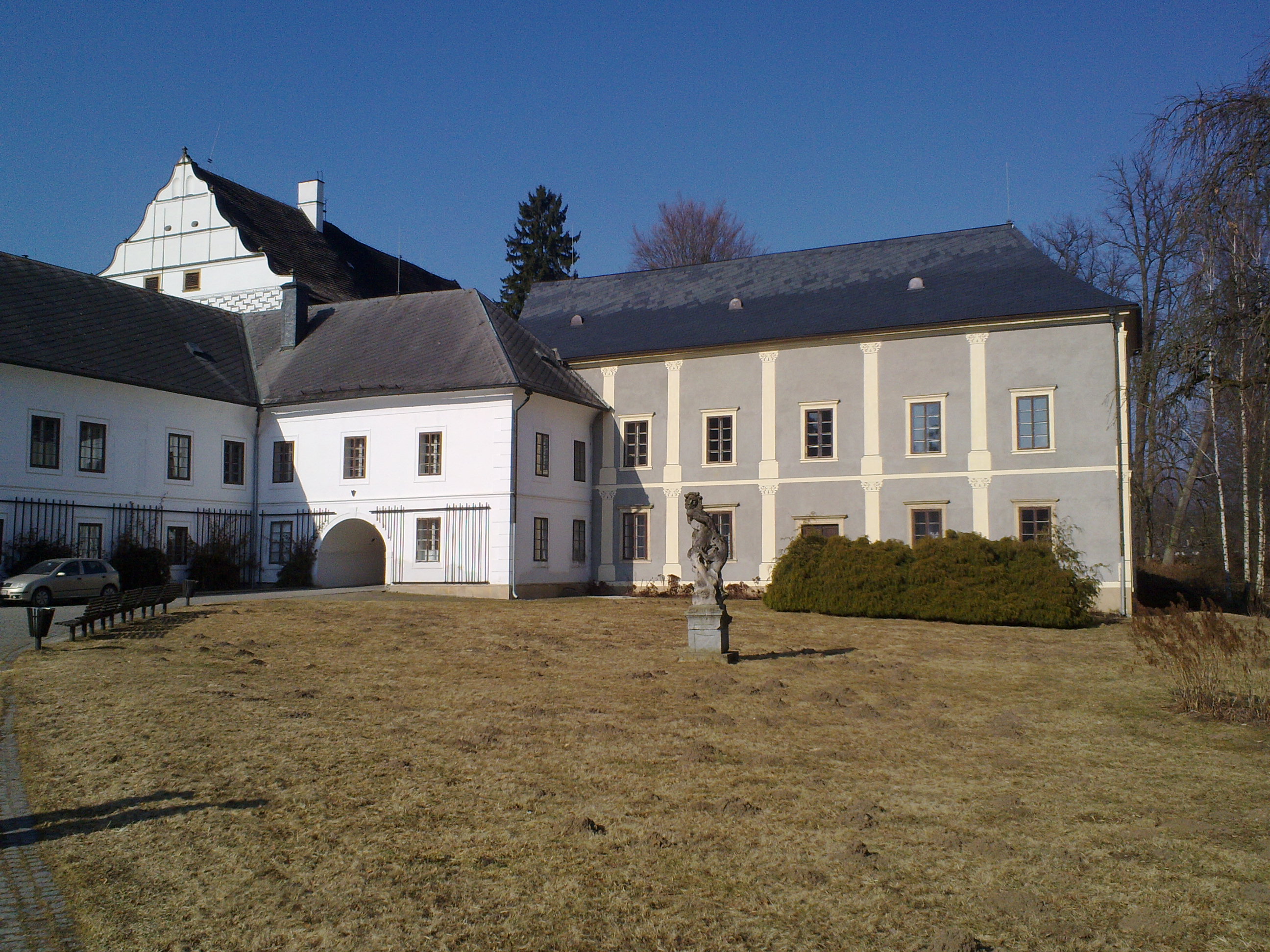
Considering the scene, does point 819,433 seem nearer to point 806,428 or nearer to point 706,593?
point 806,428

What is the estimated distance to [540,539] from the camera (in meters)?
27.6

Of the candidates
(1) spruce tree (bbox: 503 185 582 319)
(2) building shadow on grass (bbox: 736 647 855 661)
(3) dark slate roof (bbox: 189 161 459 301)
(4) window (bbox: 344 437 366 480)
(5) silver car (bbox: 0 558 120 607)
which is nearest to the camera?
(2) building shadow on grass (bbox: 736 647 855 661)

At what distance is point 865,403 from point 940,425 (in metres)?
2.08

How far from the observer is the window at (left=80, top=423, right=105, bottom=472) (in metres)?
25.1

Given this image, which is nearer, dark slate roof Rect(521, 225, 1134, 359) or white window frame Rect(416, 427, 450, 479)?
dark slate roof Rect(521, 225, 1134, 359)

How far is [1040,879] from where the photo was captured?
5664mm

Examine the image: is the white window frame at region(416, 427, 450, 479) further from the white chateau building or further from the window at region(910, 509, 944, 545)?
the window at region(910, 509, 944, 545)

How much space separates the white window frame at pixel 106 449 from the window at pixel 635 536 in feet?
45.3

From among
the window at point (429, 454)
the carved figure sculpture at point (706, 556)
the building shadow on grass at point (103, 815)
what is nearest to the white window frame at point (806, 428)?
the window at point (429, 454)

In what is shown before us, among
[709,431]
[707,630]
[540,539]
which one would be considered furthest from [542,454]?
[707,630]

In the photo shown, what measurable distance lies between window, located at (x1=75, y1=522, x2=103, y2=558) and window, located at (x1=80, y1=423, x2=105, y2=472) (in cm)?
138

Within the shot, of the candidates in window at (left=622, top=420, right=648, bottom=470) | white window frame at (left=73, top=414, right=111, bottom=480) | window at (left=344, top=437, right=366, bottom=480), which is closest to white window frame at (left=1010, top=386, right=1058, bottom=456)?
window at (left=622, top=420, right=648, bottom=470)

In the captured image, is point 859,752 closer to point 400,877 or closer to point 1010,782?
point 1010,782

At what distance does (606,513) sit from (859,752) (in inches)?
848
